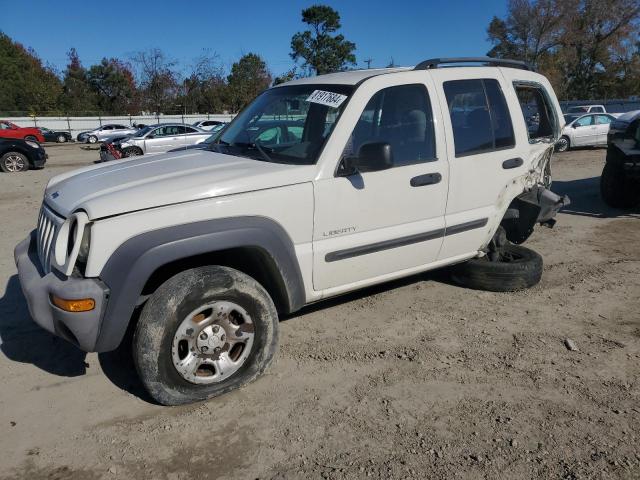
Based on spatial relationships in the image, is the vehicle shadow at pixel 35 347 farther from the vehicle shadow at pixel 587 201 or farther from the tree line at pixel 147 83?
the tree line at pixel 147 83

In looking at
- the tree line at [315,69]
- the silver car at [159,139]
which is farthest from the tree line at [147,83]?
the silver car at [159,139]

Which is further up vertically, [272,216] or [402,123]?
[402,123]

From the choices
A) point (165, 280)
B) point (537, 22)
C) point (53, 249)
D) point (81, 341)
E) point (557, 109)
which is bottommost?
point (81, 341)

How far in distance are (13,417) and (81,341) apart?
782mm

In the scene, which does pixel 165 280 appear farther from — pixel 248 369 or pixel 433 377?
pixel 433 377

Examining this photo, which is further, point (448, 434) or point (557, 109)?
point (557, 109)

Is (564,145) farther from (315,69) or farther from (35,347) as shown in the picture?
(315,69)

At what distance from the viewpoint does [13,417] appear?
3.06 meters

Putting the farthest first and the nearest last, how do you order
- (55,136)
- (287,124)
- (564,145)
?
(55,136) < (564,145) < (287,124)

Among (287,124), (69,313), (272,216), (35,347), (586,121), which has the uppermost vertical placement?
(287,124)

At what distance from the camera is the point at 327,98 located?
3.70 meters

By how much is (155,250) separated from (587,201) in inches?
339

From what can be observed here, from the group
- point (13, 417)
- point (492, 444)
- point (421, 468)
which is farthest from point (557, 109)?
point (13, 417)

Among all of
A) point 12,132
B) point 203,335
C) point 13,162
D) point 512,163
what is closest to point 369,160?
point 203,335
